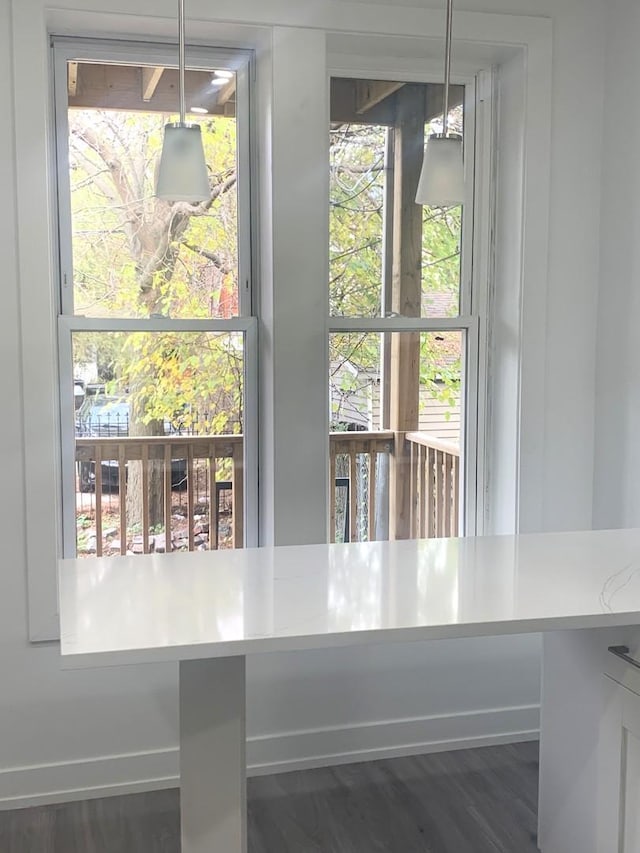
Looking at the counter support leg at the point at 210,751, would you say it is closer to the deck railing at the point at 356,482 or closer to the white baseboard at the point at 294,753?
the white baseboard at the point at 294,753

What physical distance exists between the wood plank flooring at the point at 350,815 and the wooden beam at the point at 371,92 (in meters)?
2.24

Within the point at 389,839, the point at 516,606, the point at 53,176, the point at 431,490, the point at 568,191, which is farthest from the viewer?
the point at 431,490

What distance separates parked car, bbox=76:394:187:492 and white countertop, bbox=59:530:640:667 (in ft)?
2.55

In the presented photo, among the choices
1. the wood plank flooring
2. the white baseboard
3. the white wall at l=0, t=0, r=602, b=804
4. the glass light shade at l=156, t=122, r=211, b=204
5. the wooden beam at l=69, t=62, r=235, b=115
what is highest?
the wooden beam at l=69, t=62, r=235, b=115

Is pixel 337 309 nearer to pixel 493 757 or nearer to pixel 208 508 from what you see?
pixel 208 508

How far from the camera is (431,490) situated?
10.8 feet

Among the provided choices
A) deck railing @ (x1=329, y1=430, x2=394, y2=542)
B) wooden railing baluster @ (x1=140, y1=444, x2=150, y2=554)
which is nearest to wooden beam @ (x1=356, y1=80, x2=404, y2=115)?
deck railing @ (x1=329, y1=430, x2=394, y2=542)

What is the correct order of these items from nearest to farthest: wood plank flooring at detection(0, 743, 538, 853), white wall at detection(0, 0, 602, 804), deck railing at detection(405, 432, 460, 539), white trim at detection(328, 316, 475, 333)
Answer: wood plank flooring at detection(0, 743, 538, 853), white wall at detection(0, 0, 602, 804), white trim at detection(328, 316, 475, 333), deck railing at detection(405, 432, 460, 539)

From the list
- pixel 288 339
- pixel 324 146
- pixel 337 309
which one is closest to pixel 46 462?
pixel 288 339

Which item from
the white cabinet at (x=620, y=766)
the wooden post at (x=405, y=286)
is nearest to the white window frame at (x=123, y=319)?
the wooden post at (x=405, y=286)

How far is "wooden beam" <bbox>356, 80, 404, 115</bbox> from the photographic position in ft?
10.1

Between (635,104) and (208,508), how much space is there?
193 cm

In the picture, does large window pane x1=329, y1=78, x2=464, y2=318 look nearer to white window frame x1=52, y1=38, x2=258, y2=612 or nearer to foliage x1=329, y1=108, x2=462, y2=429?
foliage x1=329, y1=108, x2=462, y2=429

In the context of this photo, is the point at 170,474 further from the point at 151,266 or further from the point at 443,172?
the point at 443,172
